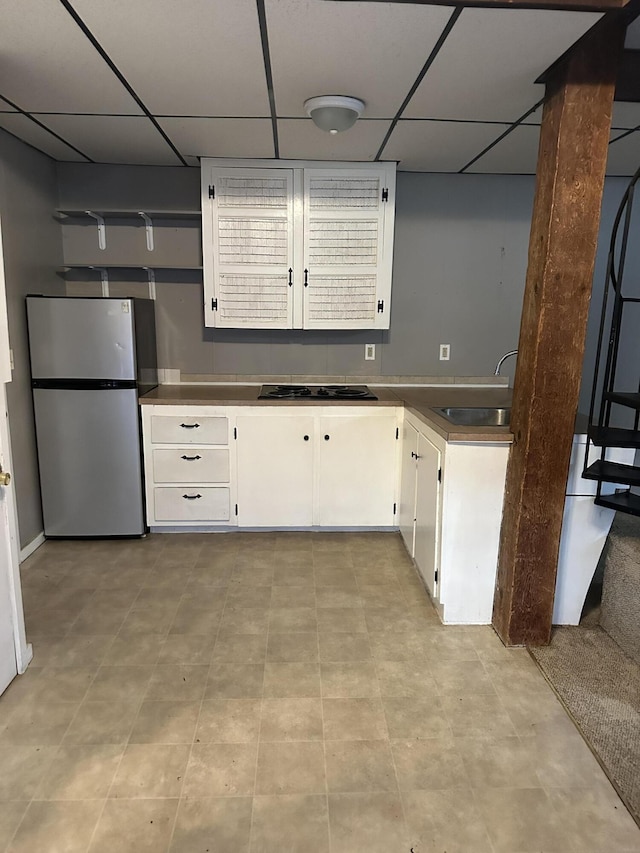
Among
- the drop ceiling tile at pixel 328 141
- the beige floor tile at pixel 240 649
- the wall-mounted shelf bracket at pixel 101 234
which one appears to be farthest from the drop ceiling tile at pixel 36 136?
the beige floor tile at pixel 240 649

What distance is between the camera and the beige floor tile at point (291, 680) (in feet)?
6.52

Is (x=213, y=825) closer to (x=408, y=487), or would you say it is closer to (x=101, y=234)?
(x=408, y=487)

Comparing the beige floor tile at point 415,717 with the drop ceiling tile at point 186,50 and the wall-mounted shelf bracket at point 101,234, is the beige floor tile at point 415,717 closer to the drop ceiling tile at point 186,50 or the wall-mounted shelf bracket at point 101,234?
the drop ceiling tile at point 186,50

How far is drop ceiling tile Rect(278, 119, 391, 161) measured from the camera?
105 inches

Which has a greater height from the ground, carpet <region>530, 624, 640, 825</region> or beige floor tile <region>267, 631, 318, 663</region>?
carpet <region>530, 624, 640, 825</region>

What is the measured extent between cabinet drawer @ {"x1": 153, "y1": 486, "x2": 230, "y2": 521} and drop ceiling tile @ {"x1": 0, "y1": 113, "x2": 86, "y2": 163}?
2.00 m

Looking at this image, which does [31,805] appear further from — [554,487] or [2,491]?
[554,487]

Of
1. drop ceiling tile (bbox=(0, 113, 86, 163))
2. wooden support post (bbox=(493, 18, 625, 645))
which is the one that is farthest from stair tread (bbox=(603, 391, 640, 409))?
drop ceiling tile (bbox=(0, 113, 86, 163))

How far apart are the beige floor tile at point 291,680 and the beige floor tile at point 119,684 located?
451 mm

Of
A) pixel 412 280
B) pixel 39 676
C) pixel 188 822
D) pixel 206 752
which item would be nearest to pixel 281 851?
pixel 188 822

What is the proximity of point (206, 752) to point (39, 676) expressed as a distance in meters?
0.79

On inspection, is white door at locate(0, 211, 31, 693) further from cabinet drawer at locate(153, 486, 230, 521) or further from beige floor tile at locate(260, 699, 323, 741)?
cabinet drawer at locate(153, 486, 230, 521)

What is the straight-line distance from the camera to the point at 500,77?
2102mm

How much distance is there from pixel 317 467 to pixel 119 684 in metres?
1.63
